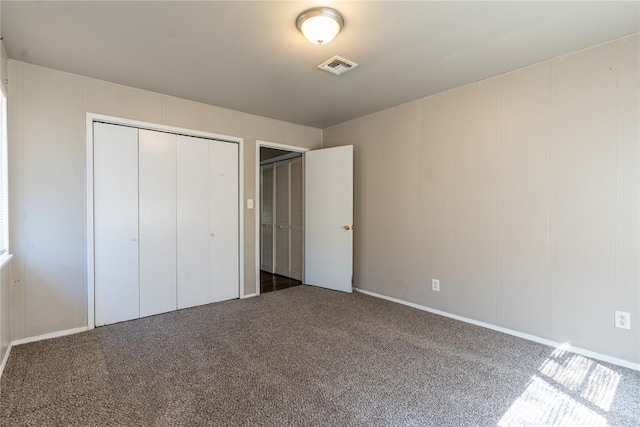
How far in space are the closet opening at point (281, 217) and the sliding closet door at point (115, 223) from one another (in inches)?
64.4

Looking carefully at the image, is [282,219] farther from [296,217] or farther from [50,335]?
[50,335]

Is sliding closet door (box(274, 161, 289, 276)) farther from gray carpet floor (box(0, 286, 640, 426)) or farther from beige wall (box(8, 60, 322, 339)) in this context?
beige wall (box(8, 60, 322, 339))

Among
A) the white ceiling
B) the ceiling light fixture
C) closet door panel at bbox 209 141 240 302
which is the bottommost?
closet door panel at bbox 209 141 240 302

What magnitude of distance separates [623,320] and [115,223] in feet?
14.0

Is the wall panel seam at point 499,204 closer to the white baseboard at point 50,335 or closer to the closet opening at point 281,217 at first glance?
the closet opening at point 281,217

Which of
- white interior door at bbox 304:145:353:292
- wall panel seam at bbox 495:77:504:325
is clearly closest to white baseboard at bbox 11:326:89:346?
white interior door at bbox 304:145:353:292

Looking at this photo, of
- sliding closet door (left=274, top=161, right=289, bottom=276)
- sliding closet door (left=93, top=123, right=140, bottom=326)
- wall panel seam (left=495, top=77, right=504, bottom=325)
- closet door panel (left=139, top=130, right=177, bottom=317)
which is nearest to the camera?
wall panel seam (left=495, top=77, right=504, bottom=325)

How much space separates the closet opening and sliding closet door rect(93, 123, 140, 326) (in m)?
1.64

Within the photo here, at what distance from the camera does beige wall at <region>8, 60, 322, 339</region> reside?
99.3 inches

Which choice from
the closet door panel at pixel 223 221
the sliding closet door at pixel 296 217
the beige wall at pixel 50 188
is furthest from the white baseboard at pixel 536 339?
the beige wall at pixel 50 188

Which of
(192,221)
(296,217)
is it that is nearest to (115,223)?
(192,221)

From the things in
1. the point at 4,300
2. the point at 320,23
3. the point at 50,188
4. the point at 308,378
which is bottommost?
the point at 308,378

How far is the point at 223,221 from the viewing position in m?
3.74

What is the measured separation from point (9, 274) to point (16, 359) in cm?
63
